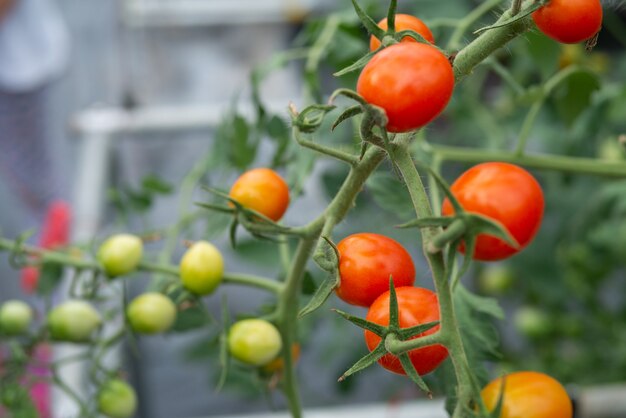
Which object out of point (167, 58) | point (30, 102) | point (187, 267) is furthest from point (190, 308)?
point (167, 58)

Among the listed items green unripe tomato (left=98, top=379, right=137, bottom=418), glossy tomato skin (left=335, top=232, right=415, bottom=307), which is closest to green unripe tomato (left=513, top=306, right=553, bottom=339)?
green unripe tomato (left=98, top=379, right=137, bottom=418)

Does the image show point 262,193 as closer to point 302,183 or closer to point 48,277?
point 302,183

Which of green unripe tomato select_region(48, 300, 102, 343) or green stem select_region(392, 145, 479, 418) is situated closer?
green stem select_region(392, 145, 479, 418)

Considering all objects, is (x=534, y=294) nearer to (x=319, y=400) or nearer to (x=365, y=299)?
(x=319, y=400)

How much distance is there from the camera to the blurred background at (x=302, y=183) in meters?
0.64

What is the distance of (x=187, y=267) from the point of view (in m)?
0.43

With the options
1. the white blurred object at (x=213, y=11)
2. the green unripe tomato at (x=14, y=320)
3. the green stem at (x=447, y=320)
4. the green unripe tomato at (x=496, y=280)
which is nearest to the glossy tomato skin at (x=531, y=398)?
the green stem at (x=447, y=320)

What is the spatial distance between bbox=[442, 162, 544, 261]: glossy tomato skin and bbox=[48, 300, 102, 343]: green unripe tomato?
0.94ft

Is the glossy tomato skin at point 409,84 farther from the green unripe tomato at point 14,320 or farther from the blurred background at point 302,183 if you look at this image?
the green unripe tomato at point 14,320

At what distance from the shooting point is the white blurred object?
5.79 ft

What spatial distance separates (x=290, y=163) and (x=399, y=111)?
0.27 meters

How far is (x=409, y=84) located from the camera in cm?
25

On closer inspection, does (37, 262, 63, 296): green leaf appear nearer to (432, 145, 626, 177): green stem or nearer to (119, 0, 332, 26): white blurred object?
(432, 145, 626, 177): green stem

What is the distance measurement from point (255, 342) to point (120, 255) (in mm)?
106
